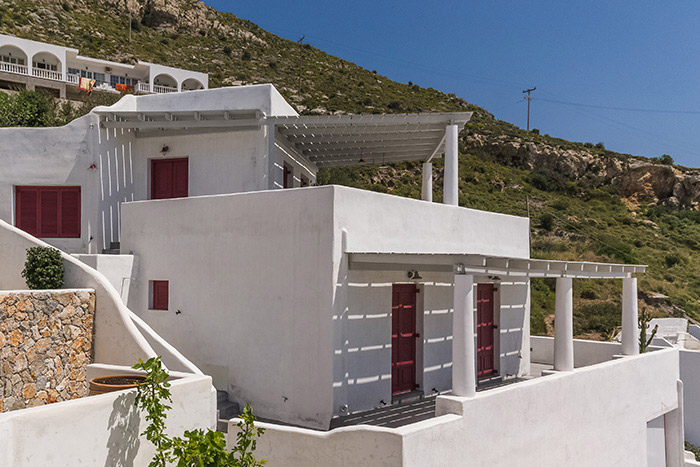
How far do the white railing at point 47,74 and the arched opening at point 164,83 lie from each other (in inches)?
314

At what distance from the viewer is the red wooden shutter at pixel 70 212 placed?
580 inches

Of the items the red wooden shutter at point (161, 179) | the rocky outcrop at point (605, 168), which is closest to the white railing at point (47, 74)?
the rocky outcrop at point (605, 168)

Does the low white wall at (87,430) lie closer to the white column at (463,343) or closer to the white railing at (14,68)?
the white column at (463,343)

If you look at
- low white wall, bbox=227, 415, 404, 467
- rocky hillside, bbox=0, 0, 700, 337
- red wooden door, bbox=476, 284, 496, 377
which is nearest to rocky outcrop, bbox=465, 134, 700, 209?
rocky hillside, bbox=0, 0, 700, 337

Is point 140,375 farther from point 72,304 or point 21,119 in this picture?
point 21,119

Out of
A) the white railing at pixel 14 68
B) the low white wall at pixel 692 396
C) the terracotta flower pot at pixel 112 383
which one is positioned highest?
the white railing at pixel 14 68

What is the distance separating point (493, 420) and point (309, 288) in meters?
3.72

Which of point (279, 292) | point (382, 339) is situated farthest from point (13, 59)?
point (382, 339)

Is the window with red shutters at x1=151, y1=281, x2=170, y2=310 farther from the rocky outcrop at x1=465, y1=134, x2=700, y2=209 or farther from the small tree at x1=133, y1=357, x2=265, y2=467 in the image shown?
the rocky outcrop at x1=465, y1=134, x2=700, y2=209

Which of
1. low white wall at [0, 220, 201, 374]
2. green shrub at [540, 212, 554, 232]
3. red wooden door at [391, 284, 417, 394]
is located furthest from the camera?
green shrub at [540, 212, 554, 232]

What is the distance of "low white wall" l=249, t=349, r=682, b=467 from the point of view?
7.20 metres

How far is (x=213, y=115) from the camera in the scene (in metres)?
14.4

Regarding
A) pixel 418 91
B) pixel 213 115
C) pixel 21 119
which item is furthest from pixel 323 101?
pixel 213 115

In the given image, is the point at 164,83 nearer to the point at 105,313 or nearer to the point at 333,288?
the point at 105,313
